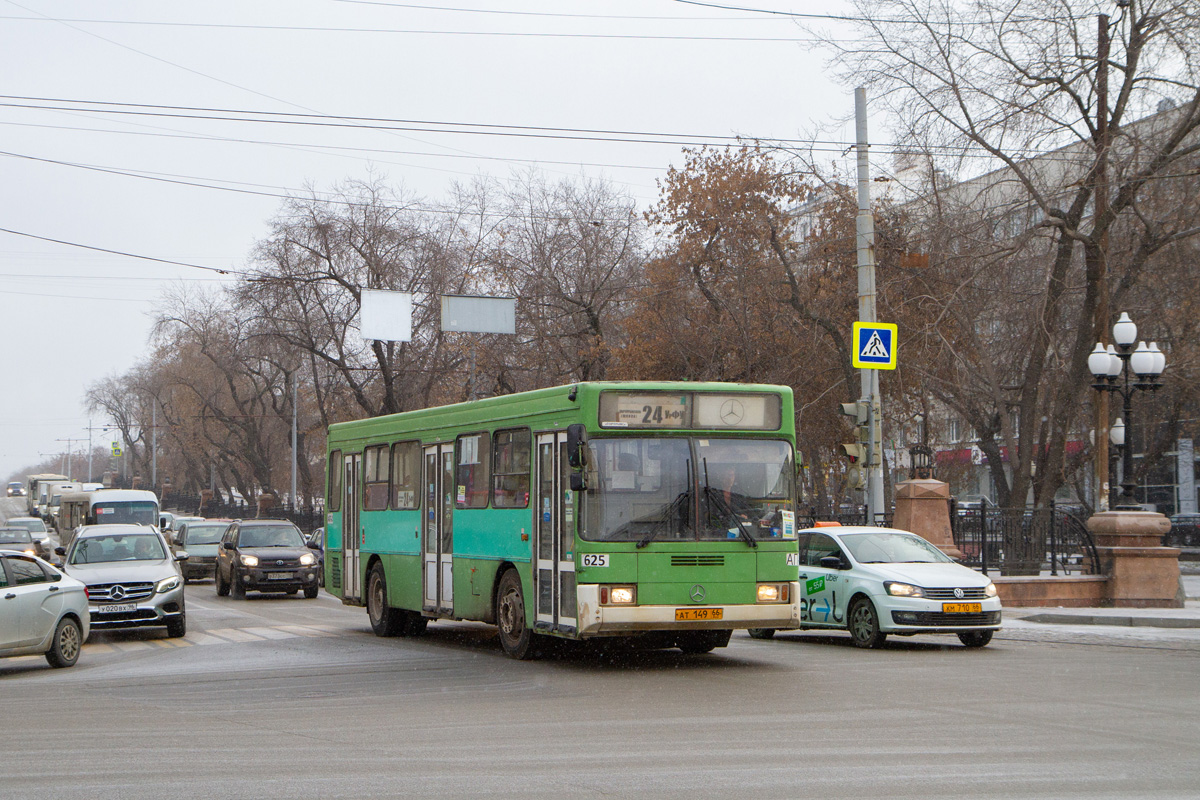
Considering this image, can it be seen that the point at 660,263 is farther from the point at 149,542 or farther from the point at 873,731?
the point at 873,731

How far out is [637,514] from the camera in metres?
13.5

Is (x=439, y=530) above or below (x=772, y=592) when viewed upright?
above

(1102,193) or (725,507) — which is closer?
(725,507)

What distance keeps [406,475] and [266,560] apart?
1216 cm

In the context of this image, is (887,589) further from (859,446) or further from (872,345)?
(872,345)

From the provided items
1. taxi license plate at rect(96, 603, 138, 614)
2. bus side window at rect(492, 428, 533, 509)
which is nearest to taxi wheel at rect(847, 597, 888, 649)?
bus side window at rect(492, 428, 533, 509)

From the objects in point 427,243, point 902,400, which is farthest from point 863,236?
point 427,243

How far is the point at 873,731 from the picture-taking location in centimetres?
952

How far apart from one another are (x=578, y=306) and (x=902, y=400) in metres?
12.6

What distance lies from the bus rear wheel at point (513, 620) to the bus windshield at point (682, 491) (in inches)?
75.4

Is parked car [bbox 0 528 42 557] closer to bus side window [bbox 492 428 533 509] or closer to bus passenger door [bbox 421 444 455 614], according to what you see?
bus passenger door [bbox 421 444 455 614]

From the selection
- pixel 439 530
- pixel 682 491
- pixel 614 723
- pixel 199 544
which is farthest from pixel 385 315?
pixel 614 723

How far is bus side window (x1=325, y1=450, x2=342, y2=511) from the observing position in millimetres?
20922

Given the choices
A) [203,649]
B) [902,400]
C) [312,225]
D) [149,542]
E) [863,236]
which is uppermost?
[312,225]
